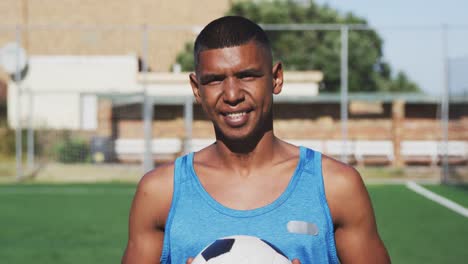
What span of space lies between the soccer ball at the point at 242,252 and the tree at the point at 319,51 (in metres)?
18.8

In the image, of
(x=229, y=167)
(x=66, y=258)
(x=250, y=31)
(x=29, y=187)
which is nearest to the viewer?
(x=250, y=31)

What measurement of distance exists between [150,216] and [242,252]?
45cm

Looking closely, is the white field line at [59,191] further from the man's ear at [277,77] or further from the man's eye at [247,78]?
the man's eye at [247,78]

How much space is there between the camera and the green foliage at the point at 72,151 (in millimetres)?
16812

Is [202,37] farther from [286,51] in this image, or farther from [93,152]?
[286,51]

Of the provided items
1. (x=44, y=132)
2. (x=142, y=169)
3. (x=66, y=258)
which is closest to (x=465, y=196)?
(x=142, y=169)

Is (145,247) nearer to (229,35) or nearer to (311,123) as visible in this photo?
(229,35)

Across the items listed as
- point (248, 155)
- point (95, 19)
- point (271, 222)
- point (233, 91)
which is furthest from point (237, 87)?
point (95, 19)

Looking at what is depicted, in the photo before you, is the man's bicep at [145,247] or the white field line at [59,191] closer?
the man's bicep at [145,247]

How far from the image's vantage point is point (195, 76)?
236cm

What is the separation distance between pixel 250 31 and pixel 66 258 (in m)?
5.64

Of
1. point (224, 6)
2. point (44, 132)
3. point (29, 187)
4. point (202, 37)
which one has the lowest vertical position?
point (29, 187)

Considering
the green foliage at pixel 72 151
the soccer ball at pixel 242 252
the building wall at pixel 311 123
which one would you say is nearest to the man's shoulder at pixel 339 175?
the soccer ball at pixel 242 252

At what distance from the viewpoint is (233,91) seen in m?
2.18
